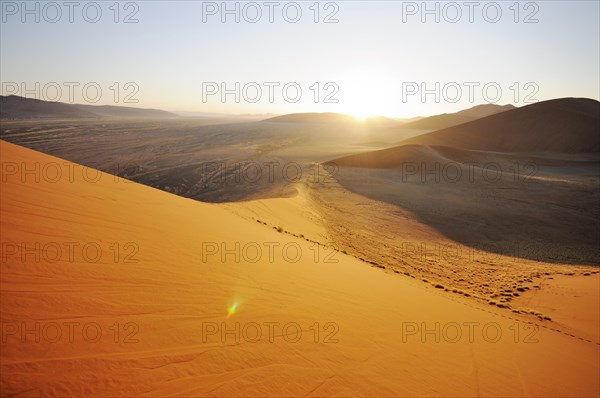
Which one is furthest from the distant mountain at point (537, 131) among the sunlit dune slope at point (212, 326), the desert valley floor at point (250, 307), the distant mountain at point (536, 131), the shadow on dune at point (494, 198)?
the sunlit dune slope at point (212, 326)

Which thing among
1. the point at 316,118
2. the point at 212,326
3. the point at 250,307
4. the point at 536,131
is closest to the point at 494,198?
the point at 250,307

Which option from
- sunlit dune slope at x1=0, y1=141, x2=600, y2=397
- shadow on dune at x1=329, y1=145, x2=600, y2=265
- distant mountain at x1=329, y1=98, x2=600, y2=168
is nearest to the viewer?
sunlit dune slope at x1=0, y1=141, x2=600, y2=397

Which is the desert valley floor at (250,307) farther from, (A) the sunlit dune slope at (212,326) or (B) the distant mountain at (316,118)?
(B) the distant mountain at (316,118)

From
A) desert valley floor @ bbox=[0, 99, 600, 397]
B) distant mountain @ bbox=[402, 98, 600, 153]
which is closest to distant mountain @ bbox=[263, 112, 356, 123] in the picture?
distant mountain @ bbox=[402, 98, 600, 153]

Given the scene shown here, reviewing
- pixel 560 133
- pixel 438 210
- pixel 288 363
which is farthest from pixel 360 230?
pixel 560 133

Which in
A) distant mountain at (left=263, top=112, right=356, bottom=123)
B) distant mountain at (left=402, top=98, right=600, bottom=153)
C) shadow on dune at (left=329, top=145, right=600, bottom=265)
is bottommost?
shadow on dune at (left=329, top=145, right=600, bottom=265)

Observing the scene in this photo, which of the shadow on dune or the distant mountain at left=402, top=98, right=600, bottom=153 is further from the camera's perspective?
the distant mountain at left=402, top=98, right=600, bottom=153

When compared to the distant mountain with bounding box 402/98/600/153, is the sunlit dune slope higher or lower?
lower

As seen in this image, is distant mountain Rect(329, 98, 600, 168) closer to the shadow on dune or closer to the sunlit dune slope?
the shadow on dune

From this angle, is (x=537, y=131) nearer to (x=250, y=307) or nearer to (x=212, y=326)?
(x=250, y=307)

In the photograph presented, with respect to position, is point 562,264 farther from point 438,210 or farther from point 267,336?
point 267,336
